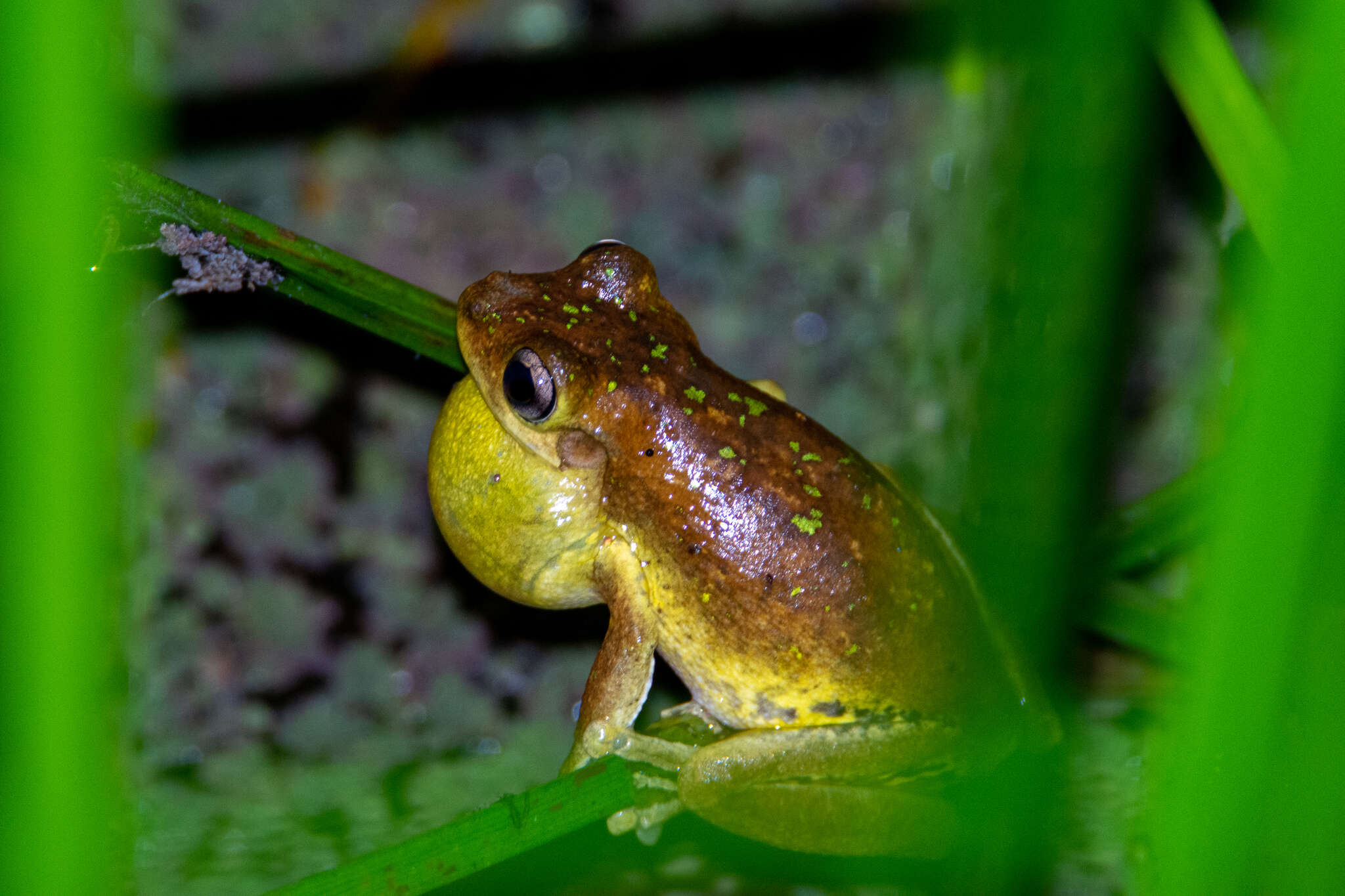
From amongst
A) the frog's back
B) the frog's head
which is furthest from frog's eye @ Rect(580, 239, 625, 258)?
the frog's back

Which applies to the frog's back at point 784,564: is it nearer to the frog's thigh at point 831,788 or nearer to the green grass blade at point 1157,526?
the frog's thigh at point 831,788

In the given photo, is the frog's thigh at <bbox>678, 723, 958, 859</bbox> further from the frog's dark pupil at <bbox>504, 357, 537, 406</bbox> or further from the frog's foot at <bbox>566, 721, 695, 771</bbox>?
the frog's dark pupil at <bbox>504, 357, 537, 406</bbox>

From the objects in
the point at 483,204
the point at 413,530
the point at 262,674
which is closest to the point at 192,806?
the point at 262,674

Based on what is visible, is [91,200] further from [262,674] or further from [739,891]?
[262,674]

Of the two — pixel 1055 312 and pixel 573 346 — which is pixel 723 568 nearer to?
pixel 573 346

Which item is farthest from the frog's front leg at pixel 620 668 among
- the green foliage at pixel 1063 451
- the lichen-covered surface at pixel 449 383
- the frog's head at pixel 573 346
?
the green foliage at pixel 1063 451

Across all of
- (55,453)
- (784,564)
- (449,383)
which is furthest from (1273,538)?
(449,383)
